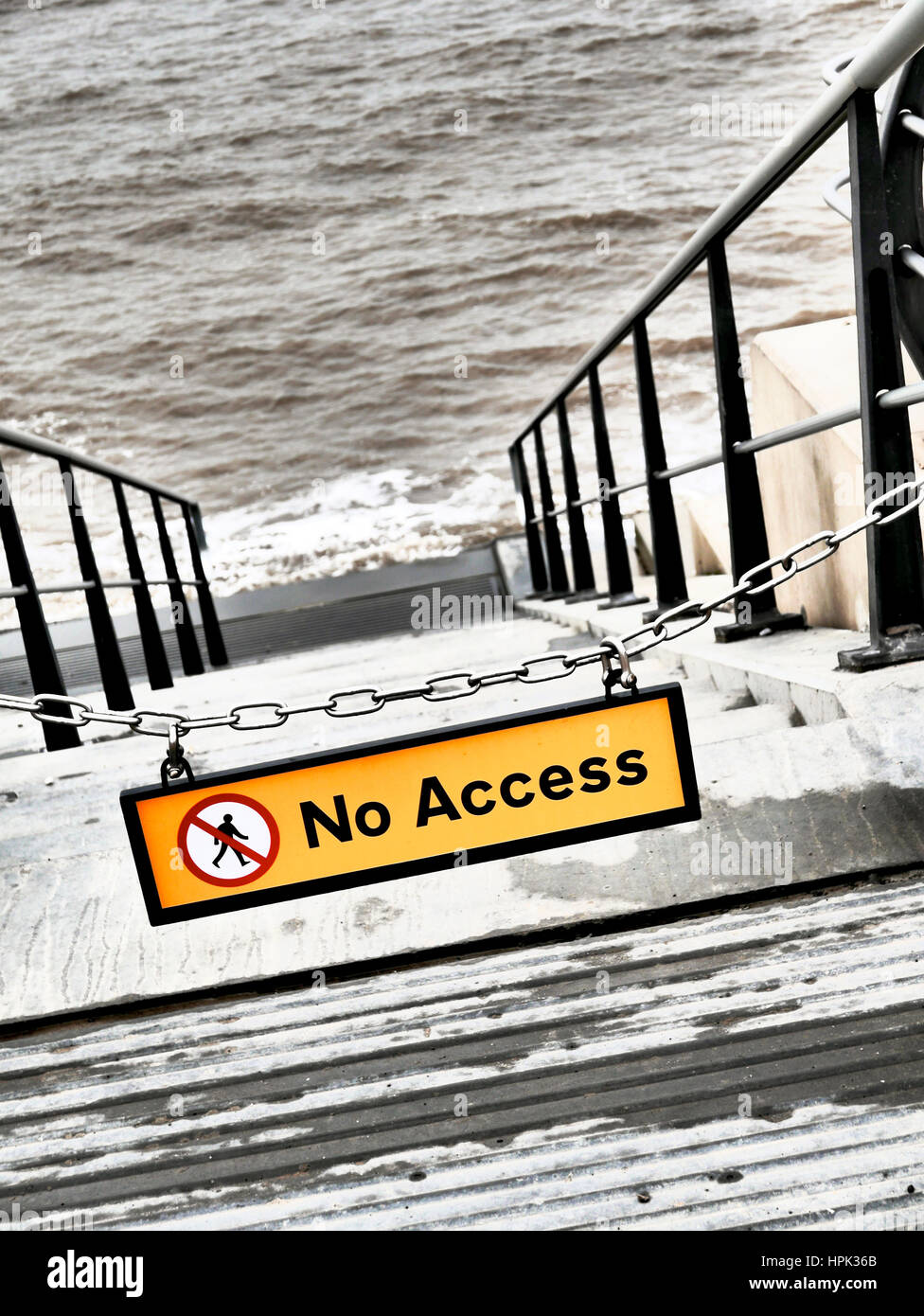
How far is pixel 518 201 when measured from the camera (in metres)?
12.2

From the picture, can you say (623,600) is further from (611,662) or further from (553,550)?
(611,662)

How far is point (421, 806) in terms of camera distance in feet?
3.41

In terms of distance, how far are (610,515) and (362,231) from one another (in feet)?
31.3

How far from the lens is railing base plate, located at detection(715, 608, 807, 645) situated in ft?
7.50

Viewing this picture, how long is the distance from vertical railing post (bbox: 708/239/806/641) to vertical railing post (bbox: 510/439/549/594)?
395 cm

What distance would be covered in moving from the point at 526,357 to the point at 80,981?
36.1ft
